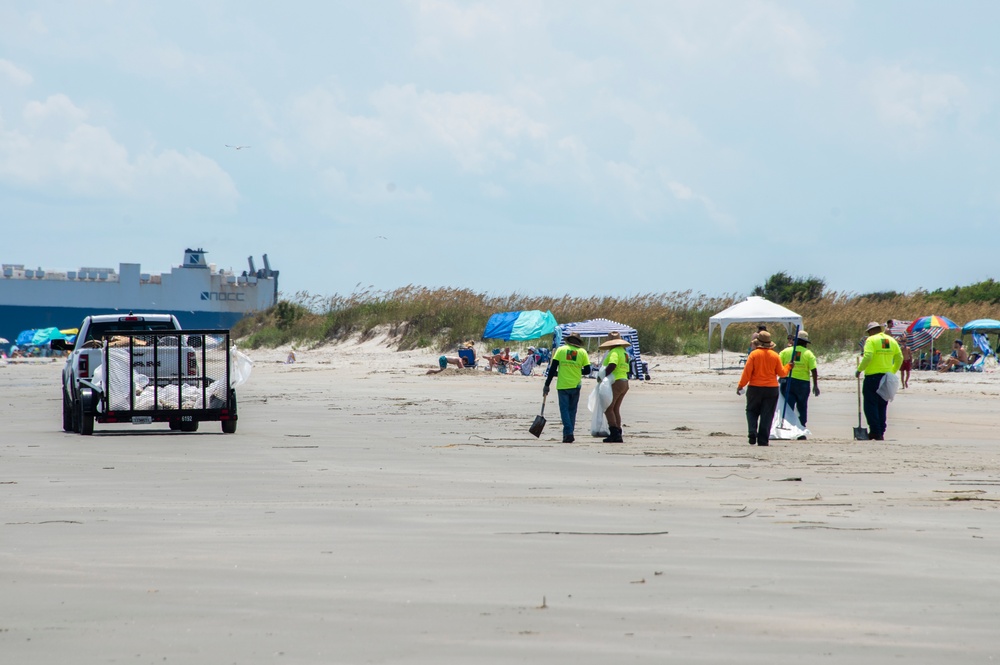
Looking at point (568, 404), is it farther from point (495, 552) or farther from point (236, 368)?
point (495, 552)

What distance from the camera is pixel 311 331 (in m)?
54.0

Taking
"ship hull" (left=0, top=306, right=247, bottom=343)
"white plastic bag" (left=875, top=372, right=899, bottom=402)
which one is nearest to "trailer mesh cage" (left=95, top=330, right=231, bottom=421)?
"white plastic bag" (left=875, top=372, right=899, bottom=402)

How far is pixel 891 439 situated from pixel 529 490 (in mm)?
7957

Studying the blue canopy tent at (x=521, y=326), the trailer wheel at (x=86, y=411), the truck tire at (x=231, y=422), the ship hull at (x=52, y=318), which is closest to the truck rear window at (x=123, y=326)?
the trailer wheel at (x=86, y=411)

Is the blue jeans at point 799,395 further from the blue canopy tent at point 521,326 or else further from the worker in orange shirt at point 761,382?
the blue canopy tent at point 521,326

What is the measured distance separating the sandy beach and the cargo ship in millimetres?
93869

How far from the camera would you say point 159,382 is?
624 inches

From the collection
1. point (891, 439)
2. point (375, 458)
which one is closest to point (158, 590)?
point (375, 458)

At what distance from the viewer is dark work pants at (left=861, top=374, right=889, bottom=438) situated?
15.5 m

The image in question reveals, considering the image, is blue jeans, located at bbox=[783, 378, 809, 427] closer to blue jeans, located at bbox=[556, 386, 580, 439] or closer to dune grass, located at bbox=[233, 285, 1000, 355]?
blue jeans, located at bbox=[556, 386, 580, 439]

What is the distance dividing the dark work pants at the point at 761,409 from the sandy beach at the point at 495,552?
1.22ft

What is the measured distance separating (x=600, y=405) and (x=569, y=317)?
35.1m

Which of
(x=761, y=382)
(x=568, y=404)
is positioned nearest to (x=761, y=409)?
(x=761, y=382)

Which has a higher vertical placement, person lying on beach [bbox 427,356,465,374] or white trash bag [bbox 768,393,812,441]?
person lying on beach [bbox 427,356,465,374]
